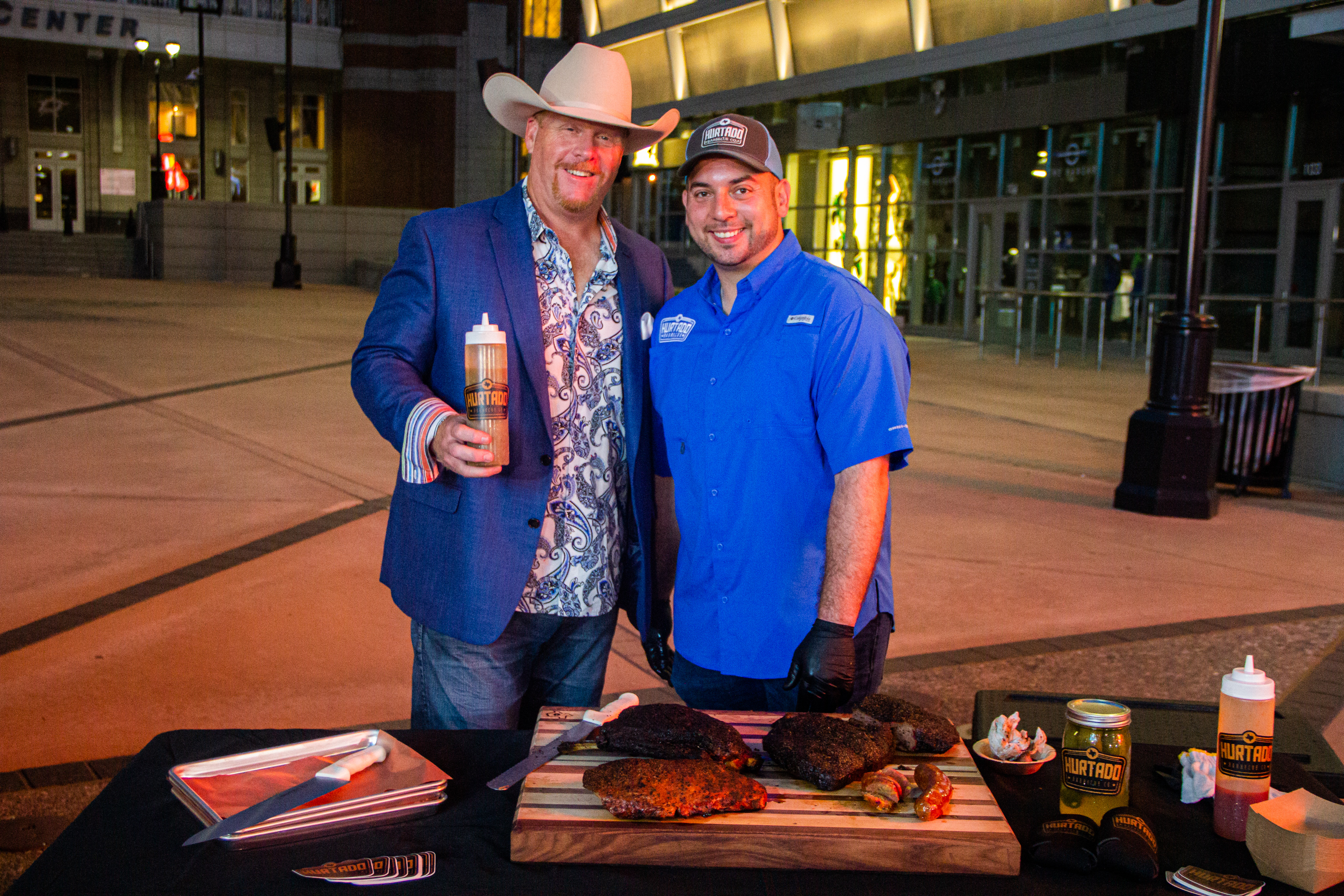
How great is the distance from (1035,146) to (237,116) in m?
33.4

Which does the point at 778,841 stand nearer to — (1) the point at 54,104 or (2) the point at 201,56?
(2) the point at 201,56

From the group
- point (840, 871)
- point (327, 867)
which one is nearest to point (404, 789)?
point (327, 867)

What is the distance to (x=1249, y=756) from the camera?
1888 millimetres

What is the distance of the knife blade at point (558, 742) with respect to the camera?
6.54ft

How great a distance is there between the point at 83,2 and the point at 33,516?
3775 centimetres

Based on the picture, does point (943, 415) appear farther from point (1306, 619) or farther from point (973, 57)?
point (973, 57)

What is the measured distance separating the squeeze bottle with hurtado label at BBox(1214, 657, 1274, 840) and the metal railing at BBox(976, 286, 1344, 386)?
52.5 feet

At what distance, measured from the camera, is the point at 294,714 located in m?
4.40

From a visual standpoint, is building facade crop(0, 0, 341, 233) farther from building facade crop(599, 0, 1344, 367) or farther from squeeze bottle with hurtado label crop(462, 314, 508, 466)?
squeeze bottle with hurtado label crop(462, 314, 508, 466)

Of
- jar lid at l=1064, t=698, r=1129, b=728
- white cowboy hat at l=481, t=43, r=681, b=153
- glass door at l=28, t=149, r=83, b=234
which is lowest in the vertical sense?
jar lid at l=1064, t=698, r=1129, b=728

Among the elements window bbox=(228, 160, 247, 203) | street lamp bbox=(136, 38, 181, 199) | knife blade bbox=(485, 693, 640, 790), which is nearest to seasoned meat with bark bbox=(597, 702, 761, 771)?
knife blade bbox=(485, 693, 640, 790)

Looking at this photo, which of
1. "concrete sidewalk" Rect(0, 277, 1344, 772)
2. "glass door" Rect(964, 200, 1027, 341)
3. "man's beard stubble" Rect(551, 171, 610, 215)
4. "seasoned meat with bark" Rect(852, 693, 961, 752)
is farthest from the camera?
"glass door" Rect(964, 200, 1027, 341)

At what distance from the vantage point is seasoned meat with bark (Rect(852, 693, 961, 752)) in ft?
6.85

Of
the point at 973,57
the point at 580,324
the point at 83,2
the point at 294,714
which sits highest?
the point at 83,2
